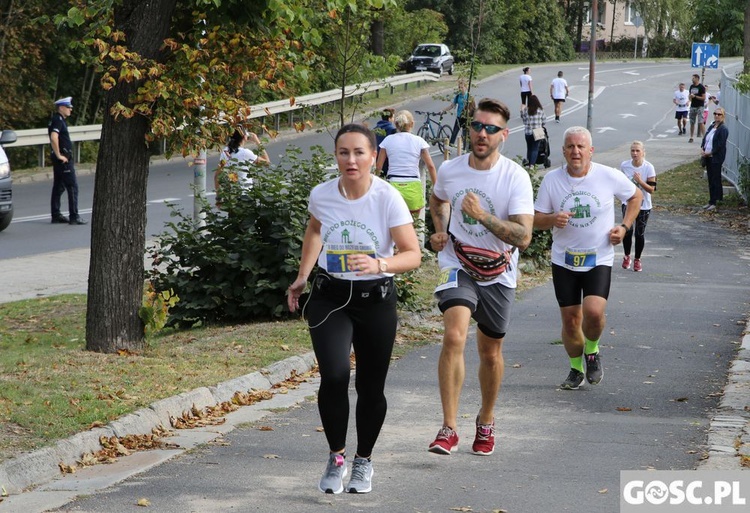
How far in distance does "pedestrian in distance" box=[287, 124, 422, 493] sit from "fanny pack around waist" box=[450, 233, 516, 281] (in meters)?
0.87

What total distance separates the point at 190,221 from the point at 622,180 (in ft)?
15.8

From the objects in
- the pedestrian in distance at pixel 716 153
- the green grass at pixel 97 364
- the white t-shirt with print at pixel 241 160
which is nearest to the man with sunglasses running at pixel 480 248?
the green grass at pixel 97 364

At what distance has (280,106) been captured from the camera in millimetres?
36281

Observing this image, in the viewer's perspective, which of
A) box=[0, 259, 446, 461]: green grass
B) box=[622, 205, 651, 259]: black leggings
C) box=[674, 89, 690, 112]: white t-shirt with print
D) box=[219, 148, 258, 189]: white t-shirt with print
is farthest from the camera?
box=[674, 89, 690, 112]: white t-shirt with print

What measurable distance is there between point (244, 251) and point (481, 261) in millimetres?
4992

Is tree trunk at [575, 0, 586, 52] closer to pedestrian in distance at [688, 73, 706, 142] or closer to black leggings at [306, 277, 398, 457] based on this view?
pedestrian in distance at [688, 73, 706, 142]

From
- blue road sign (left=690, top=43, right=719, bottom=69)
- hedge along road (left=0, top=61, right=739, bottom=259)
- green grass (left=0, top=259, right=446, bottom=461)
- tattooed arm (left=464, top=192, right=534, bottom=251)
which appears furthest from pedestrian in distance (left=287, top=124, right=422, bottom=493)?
blue road sign (left=690, top=43, right=719, bottom=69)

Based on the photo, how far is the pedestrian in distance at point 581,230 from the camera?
29.7 ft

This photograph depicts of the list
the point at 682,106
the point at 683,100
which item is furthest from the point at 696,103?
the point at 682,106

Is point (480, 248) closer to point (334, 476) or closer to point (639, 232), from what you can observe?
point (334, 476)

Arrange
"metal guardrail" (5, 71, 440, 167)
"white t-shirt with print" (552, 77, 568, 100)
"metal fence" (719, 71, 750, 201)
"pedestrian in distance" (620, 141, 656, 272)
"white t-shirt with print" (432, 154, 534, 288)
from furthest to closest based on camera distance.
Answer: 1. "white t-shirt with print" (552, 77, 568, 100)
2. "metal fence" (719, 71, 750, 201)
3. "metal guardrail" (5, 71, 440, 167)
4. "pedestrian in distance" (620, 141, 656, 272)
5. "white t-shirt with print" (432, 154, 534, 288)

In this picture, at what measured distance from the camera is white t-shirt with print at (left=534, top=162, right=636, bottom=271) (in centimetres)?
906

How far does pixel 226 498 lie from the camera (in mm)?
6227

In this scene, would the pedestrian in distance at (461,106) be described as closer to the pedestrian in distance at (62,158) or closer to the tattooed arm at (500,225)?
the pedestrian in distance at (62,158)
